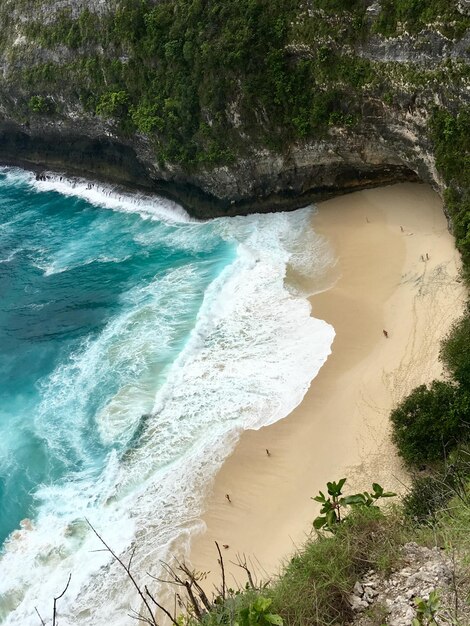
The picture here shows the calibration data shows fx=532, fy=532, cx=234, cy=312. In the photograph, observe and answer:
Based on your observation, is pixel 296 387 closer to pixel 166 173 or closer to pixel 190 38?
pixel 166 173

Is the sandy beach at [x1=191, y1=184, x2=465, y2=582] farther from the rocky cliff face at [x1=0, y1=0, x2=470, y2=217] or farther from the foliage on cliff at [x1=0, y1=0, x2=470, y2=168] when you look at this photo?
the foliage on cliff at [x1=0, y1=0, x2=470, y2=168]

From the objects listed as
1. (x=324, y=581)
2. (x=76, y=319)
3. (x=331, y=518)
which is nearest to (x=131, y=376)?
(x=76, y=319)

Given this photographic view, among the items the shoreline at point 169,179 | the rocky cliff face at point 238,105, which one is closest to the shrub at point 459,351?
the rocky cliff face at point 238,105

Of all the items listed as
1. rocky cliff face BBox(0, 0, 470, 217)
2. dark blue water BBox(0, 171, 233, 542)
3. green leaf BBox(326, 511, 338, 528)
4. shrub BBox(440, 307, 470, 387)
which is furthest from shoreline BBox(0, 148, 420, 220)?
green leaf BBox(326, 511, 338, 528)

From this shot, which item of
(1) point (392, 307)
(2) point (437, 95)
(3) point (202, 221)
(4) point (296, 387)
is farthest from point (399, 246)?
(3) point (202, 221)

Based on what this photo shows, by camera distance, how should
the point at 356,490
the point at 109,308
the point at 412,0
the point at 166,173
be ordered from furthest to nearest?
the point at 166,173 < the point at 109,308 < the point at 412,0 < the point at 356,490

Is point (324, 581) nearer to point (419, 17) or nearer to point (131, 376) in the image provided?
point (131, 376)
